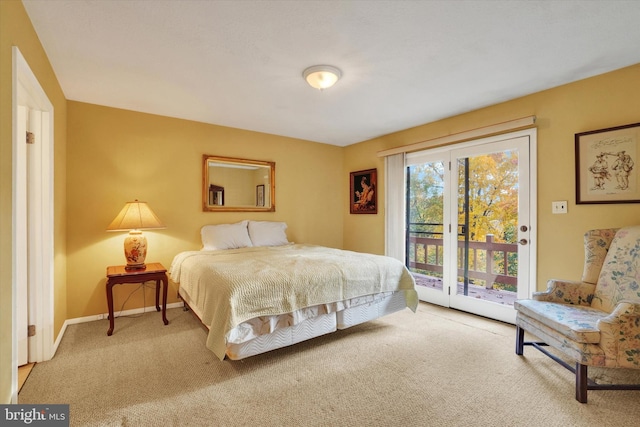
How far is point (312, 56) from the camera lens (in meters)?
2.26

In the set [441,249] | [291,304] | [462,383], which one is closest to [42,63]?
[291,304]

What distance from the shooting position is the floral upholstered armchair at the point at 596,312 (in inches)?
69.2

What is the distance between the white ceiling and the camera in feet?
5.78

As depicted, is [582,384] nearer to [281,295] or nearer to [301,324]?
[301,324]

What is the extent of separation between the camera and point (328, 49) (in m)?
2.16

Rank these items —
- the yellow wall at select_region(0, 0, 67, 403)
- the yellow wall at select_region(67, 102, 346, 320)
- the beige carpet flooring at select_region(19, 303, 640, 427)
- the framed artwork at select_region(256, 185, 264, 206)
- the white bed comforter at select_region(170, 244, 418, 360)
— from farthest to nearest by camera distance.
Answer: the framed artwork at select_region(256, 185, 264, 206), the yellow wall at select_region(67, 102, 346, 320), the white bed comforter at select_region(170, 244, 418, 360), the beige carpet flooring at select_region(19, 303, 640, 427), the yellow wall at select_region(0, 0, 67, 403)

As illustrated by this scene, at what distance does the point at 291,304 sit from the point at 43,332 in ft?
6.31

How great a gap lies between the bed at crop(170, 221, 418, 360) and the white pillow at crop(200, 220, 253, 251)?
27 centimetres

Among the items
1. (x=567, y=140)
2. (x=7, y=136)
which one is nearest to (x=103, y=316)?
(x=7, y=136)

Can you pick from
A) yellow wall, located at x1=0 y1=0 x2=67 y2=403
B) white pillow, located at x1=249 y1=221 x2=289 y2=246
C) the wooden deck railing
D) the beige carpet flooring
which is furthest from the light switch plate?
yellow wall, located at x1=0 y1=0 x2=67 y2=403

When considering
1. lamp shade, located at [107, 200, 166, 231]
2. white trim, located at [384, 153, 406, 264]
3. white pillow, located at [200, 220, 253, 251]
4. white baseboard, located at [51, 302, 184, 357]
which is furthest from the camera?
white trim, located at [384, 153, 406, 264]

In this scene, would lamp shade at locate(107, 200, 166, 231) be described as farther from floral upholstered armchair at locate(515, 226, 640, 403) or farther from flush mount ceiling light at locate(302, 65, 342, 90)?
floral upholstered armchair at locate(515, 226, 640, 403)

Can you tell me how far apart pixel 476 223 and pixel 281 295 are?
2.42m

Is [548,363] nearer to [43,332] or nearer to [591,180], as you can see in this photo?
[591,180]
